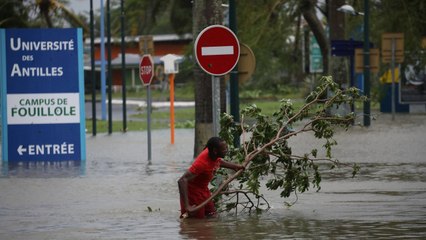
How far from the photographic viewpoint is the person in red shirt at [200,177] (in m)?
15.7

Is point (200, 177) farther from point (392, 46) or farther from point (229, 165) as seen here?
point (392, 46)

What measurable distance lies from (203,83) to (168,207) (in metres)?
9.69

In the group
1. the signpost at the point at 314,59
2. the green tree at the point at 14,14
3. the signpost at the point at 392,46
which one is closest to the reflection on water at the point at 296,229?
the signpost at the point at 392,46

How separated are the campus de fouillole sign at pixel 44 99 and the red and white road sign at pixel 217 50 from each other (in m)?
10.8

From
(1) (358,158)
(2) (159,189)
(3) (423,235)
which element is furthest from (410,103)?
(3) (423,235)

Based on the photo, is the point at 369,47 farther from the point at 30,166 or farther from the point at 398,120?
the point at 30,166

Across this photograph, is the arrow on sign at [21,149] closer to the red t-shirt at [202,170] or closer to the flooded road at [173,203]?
the flooded road at [173,203]

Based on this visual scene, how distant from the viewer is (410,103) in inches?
A: 2092

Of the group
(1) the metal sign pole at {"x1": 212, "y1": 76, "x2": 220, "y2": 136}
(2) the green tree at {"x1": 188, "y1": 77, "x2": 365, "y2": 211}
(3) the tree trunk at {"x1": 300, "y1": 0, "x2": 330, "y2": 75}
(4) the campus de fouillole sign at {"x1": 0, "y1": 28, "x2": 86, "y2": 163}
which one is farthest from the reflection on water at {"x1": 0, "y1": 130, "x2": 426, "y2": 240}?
(3) the tree trunk at {"x1": 300, "y1": 0, "x2": 330, "y2": 75}

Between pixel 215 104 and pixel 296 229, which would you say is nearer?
pixel 296 229

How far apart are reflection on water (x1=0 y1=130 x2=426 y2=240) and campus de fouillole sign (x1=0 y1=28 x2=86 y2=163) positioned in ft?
4.20

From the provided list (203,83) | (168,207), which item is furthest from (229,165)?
(203,83)

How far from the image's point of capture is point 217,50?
1806 centimetres

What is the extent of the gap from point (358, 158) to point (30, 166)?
6552mm
